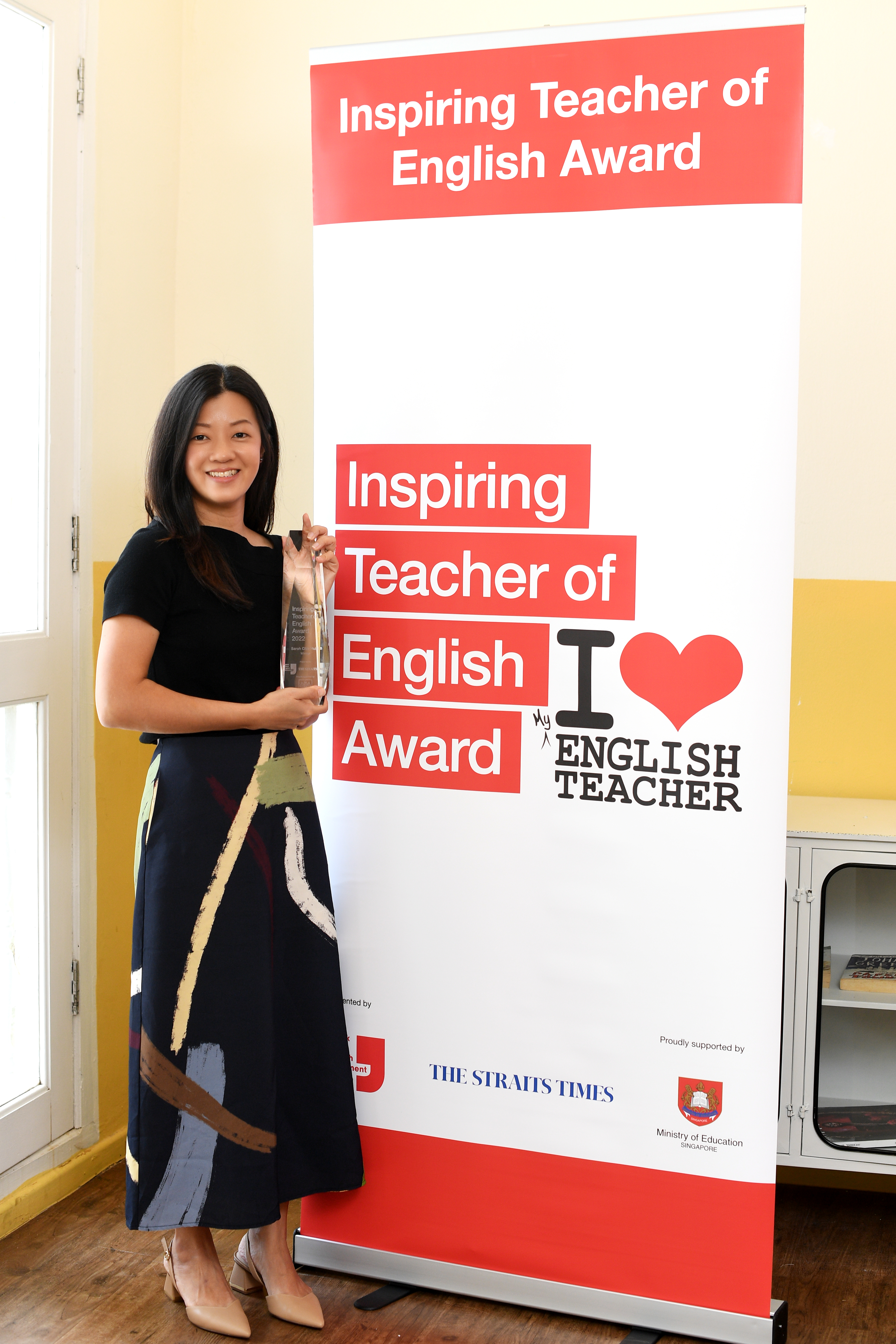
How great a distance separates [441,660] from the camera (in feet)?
6.95

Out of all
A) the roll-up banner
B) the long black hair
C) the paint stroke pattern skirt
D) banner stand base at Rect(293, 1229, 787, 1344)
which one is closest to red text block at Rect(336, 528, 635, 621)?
the roll-up banner

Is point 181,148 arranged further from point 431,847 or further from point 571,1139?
point 571,1139

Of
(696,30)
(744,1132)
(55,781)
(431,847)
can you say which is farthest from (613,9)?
(744,1132)

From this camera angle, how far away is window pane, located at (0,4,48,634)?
2434 millimetres

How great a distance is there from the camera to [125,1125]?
9.50ft

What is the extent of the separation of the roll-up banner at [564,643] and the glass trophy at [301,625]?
14 centimetres

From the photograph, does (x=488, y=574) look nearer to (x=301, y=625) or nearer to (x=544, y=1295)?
(x=301, y=625)

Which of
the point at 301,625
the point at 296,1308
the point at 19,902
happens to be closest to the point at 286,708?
the point at 301,625

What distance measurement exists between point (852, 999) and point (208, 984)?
4.65ft

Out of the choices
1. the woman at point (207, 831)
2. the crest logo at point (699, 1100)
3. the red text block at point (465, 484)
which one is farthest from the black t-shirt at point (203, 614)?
the crest logo at point (699, 1100)

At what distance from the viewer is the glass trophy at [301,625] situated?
203 centimetres

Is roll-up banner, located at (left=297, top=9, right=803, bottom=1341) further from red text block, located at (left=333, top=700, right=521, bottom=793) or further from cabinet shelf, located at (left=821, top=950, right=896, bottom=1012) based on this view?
cabinet shelf, located at (left=821, top=950, right=896, bottom=1012)

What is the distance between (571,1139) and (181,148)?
2.58 m

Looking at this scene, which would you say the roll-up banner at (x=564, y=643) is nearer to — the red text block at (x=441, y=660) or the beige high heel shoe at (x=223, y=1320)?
the red text block at (x=441, y=660)
